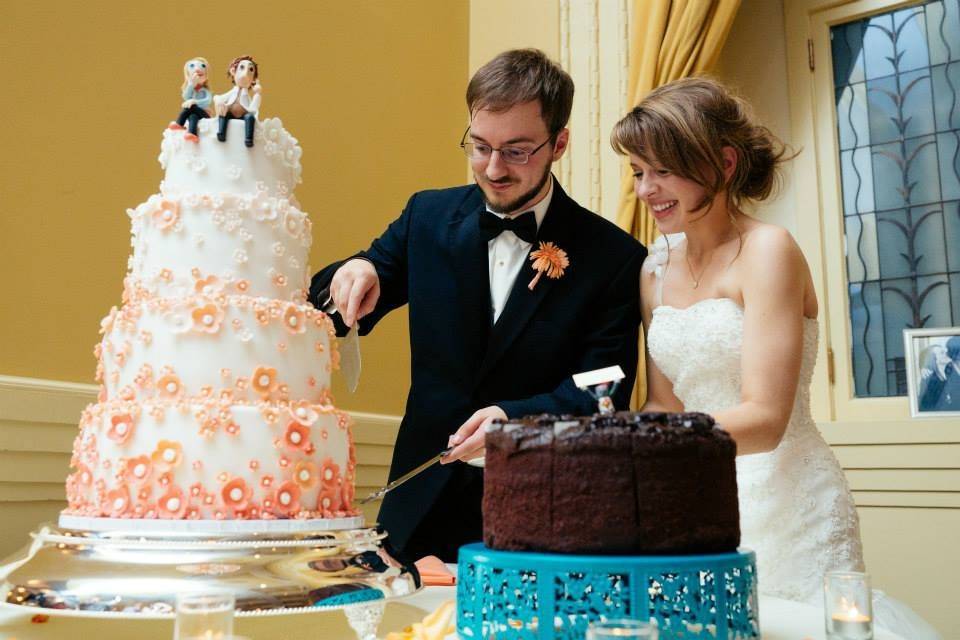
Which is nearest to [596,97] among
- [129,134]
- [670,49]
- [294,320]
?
[670,49]

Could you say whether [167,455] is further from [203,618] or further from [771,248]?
[771,248]

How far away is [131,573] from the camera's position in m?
1.33

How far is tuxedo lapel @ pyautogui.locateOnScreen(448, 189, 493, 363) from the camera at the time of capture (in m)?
2.41

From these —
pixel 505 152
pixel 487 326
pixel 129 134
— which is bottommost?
pixel 487 326

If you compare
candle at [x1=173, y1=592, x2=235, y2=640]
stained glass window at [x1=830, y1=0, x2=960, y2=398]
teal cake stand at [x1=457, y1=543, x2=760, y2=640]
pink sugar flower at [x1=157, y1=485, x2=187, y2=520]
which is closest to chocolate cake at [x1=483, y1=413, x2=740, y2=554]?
teal cake stand at [x1=457, y1=543, x2=760, y2=640]

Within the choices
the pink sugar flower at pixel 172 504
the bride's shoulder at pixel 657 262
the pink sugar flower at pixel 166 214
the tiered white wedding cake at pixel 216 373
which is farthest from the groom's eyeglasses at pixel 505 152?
the pink sugar flower at pixel 172 504

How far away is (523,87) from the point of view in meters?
2.37

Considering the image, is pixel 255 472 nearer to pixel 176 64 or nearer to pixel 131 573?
pixel 131 573

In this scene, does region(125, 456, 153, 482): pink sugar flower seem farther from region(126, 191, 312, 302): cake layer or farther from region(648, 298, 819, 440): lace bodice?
region(648, 298, 819, 440): lace bodice

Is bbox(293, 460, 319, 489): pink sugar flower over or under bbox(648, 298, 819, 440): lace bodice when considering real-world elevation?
under

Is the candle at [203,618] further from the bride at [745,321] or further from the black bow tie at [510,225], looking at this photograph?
the black bow tie at [510,225]

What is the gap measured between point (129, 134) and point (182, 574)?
5.80ft

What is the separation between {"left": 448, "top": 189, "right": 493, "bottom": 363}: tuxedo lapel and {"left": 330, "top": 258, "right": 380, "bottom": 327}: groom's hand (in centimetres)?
36

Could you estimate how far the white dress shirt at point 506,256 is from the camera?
8.19 ft
